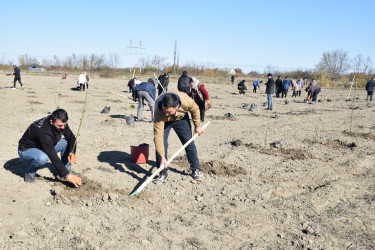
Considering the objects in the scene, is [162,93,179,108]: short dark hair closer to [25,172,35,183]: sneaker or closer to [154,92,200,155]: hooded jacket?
[154,92,200,155]: hooded jacket

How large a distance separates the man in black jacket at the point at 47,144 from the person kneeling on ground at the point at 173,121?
3.60 feet

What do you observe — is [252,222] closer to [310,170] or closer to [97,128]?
[310,170]

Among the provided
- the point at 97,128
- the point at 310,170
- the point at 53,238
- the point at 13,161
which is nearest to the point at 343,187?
the point at 310,170

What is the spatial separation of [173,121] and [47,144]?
1.63m

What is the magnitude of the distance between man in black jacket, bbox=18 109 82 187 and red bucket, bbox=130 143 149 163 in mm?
1201

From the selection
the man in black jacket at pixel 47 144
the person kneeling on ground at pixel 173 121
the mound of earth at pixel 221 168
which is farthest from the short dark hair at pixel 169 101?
the mound of earth at pixel 221 168

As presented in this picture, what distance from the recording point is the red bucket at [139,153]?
5.34 m

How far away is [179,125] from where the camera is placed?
446cm

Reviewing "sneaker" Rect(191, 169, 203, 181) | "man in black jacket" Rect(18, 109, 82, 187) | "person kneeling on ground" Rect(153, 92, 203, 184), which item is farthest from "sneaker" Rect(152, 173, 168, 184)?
"man in black jacket" Rect(18, 109, 82, 187)

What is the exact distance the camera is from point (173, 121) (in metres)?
4.44

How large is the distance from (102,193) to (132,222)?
80 cm

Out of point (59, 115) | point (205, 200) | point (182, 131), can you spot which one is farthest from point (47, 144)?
point (205, 200)

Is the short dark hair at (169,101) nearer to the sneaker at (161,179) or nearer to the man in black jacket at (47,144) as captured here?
the man in black jacket at (47,144)

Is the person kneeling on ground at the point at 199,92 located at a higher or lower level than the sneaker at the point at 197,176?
higher
